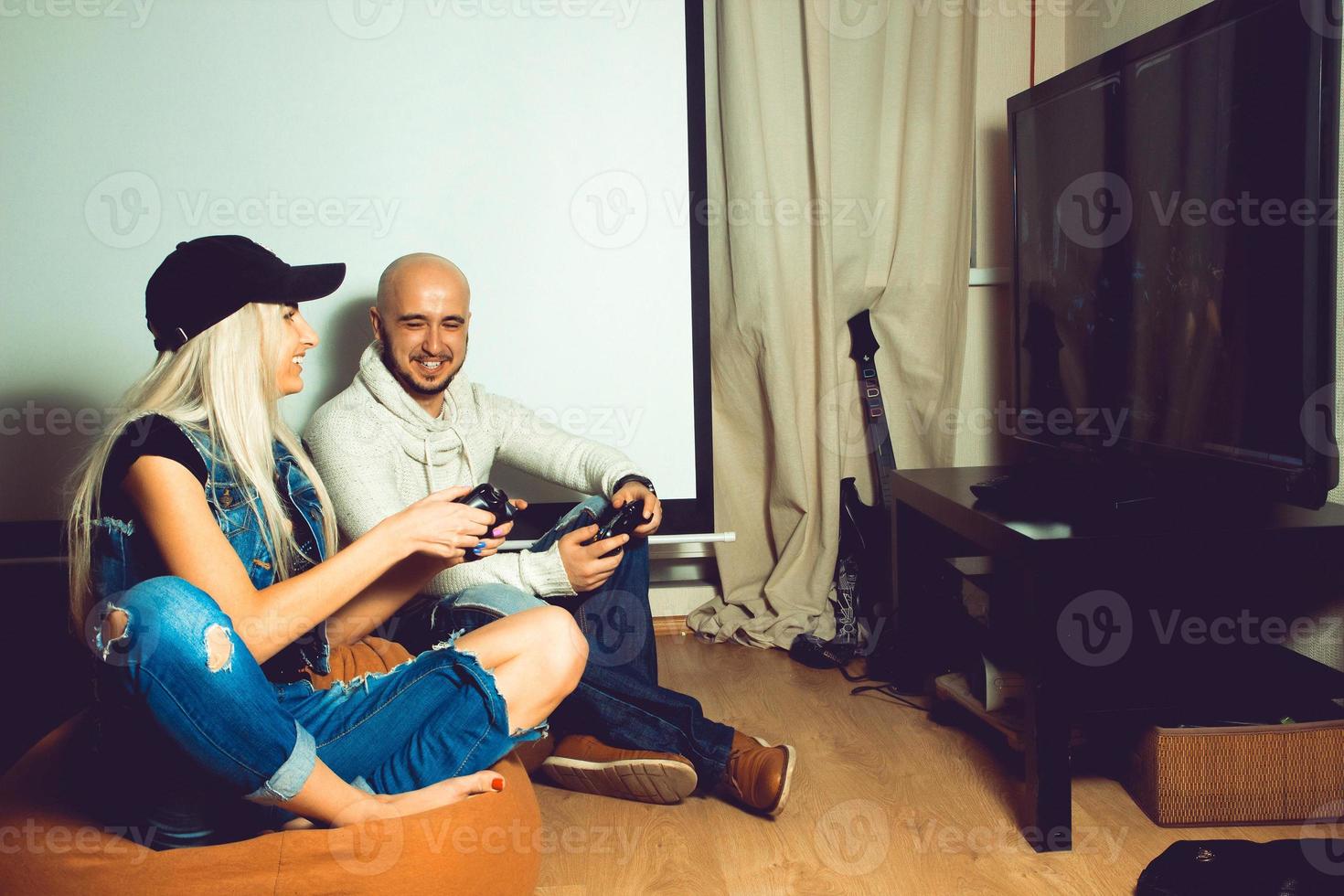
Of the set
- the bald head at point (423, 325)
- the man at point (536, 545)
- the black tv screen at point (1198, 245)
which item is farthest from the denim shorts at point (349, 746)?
the black tv screen at point (1198, 245)

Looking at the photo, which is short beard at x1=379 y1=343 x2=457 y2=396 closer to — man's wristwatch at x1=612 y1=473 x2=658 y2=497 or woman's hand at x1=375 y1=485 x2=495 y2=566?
man's wristwatch at x1=612 y1=473 x2=658 y2=497

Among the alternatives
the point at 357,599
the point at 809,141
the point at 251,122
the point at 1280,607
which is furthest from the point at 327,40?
the point at 1280,607

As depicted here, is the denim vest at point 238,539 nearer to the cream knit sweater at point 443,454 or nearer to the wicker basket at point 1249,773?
the cream knit sweater at point 443,454

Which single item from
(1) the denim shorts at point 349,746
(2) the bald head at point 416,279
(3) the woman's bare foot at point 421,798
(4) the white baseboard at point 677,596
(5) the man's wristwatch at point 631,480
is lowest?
(4) the white baseboard at point 677,596

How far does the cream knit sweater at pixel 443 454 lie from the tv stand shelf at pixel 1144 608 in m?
0.78

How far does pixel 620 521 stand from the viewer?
2.07 metres

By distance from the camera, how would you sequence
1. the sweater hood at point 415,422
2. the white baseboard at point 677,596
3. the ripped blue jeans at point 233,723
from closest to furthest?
the ripped blue jeans at point 233,723 → the sweater hood at point 415,422 → the white baseboard at point 677,596

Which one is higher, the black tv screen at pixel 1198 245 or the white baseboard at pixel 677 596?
the black tv screen at pixel 1198 245

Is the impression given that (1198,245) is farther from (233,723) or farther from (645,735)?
(233,723)

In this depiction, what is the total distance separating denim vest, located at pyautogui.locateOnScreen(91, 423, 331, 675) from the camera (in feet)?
4.52

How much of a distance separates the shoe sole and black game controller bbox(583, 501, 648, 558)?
40 cm

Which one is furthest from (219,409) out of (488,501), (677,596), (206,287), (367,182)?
(677,596)

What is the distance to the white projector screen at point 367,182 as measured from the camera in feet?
7.78

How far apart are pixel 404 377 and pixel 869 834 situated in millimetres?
1234
